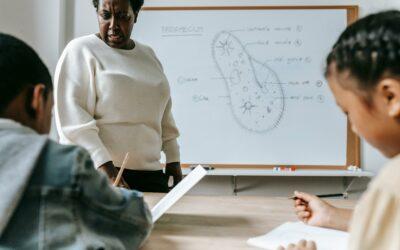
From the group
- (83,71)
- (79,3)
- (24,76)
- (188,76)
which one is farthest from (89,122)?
(79,3)

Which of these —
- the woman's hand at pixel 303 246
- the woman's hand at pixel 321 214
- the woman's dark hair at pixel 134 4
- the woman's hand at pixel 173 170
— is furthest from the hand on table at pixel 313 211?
the woman's dark hair at pixel 134 4

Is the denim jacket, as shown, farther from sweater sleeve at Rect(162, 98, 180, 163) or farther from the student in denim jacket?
sweater sleeve at Rect(162, 98, 180, 163)

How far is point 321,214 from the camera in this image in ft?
3.79

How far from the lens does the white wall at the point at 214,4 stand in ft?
9.69

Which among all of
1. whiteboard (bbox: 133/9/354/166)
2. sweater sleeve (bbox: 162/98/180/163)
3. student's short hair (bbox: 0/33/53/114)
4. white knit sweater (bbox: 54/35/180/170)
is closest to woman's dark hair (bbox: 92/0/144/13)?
white knit sweater (bbox: 54/35/180/170)

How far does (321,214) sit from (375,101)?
0.55m

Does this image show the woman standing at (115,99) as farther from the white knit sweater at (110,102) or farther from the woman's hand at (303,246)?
the woman's hand at (303,246)

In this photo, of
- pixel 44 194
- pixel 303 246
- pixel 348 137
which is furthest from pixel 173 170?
pixel 348 137

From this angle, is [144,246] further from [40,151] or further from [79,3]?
[79,3]

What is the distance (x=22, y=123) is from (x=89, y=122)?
718mm

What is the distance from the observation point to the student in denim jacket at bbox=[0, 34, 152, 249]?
69 centimetres

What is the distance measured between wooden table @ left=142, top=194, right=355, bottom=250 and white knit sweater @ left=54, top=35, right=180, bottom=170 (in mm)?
198

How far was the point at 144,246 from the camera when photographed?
94 cm

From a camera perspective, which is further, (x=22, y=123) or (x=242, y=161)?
(x=242, y=161)
